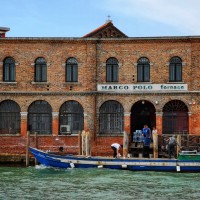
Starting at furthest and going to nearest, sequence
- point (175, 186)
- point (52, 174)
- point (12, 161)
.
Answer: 1. point (12, 161)
2. point (52, 174)
3. point (175, 186)

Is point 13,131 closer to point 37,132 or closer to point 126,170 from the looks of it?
point 37,132

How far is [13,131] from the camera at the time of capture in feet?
134

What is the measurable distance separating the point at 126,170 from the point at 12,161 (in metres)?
8.07

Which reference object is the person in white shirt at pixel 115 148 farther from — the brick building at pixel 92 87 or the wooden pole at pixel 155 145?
the brick building at pixel 92 87

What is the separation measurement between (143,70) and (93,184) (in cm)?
1274

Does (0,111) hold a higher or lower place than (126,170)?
higher

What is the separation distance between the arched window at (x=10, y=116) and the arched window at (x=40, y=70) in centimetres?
226

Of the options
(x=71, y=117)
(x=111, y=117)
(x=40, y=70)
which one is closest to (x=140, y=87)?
(x=111, y=117)

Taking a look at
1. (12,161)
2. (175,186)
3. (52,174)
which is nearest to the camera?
(175,186)

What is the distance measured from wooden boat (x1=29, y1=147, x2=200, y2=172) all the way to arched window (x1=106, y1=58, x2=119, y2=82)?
704cm

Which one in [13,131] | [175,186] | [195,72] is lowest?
[175,186]

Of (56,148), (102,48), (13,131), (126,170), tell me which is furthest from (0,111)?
(126,170)

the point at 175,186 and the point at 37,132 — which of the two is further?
the point at 37,132

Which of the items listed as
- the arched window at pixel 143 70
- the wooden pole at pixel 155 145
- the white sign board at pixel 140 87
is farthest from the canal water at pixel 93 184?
the arched window at pixel 143 70
